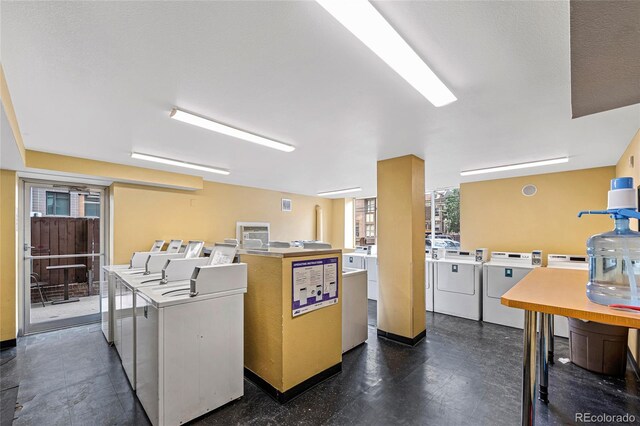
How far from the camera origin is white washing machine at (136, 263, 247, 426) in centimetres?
211

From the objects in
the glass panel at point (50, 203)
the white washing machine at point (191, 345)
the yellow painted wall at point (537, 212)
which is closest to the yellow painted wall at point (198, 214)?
the glass panel at point (50, 203)

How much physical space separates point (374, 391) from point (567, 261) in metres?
3.91

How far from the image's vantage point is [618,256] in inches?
50.7

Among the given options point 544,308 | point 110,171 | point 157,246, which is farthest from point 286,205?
point 544,308

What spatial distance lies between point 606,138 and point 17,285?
7.78m

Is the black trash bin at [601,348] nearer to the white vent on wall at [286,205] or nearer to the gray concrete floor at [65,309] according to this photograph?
the white vent on wall at [286,205]

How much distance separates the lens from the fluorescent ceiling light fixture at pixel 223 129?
8.26ft

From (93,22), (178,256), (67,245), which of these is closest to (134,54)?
(93,22)

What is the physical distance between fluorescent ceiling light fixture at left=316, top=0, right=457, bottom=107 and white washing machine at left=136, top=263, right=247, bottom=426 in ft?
6.64

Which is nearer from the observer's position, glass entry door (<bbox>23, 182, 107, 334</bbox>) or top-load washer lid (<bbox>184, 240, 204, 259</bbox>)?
top-load washer lid (<bbox>184, 240, 204, 259</bbox>)

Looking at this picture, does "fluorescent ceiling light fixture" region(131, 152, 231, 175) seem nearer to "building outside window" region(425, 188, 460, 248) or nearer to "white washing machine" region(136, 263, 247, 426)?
"white washing machine" region(136, 263, 247, 426)

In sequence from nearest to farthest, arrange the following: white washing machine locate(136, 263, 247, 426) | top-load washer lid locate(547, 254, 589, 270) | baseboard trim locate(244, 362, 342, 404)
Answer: white washing machine locate(136, 263, 247, 426)
baseboard trim locate(244, 362, 342, 404)
top-load washer lid locate(547, 254, 589, 270)

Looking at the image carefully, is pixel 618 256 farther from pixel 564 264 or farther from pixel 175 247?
pixel 175 247

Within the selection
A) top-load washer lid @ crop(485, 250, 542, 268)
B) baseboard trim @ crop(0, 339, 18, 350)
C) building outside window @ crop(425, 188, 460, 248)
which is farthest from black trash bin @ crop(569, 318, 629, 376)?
baseboard trim @ crop(0, 339, 18, 350)
